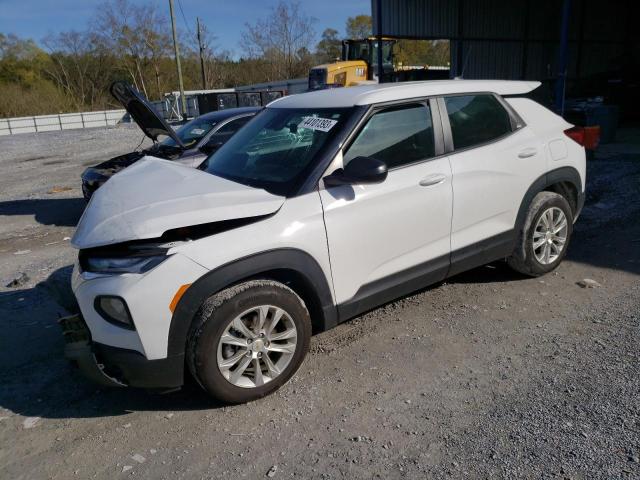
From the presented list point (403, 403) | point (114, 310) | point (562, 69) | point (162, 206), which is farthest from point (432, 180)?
point (562, 69)

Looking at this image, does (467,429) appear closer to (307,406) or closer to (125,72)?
(307,406)

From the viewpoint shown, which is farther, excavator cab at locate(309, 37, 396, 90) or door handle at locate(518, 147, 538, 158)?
excavator cab at locate(309, 37, 396, 90)

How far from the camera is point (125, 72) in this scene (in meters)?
50.2

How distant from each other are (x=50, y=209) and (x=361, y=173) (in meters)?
7.69

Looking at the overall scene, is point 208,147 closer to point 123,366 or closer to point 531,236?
point 531,236

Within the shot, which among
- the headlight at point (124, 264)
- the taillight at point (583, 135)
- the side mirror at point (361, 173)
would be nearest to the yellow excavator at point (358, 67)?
the taillight at point (583, 135)

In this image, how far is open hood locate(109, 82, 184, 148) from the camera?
630 cm

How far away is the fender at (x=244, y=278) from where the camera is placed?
269cm

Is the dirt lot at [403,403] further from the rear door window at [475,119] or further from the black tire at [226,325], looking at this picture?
the rear door window at [475,119]

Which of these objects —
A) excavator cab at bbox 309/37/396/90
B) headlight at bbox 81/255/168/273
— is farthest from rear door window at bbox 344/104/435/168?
excavator cab at bbox 309/37/396/90

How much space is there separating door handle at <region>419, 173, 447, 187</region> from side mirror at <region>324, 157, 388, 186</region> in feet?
1.52

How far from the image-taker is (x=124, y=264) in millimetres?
2684

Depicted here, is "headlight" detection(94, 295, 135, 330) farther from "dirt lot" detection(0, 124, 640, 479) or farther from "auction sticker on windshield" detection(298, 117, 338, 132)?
"auction sticker on windshield" detection(298, 117, 338, 132)

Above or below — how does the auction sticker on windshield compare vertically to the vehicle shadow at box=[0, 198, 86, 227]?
above
